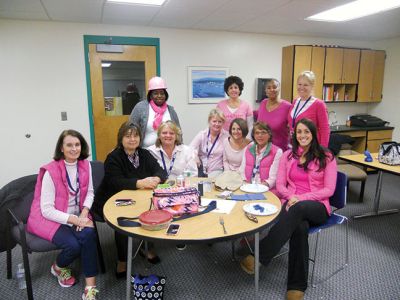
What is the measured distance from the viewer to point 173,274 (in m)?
2.34

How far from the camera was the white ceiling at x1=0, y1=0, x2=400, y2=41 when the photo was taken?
308 centimetres

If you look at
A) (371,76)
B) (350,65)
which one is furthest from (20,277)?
(371,76)

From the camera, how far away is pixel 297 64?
464cm

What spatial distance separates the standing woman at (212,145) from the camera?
9.35 feet

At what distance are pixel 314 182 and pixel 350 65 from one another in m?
3.69

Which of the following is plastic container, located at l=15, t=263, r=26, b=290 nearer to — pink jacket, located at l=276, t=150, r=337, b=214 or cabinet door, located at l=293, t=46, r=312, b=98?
pink jacket, located at l=276, t=150, r=337, b=214

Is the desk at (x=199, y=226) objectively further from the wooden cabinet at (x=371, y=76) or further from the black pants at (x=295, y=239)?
the wooden cabinet at (x=371, y=76)

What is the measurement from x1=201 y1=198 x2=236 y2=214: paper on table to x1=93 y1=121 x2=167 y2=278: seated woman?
1.52ft

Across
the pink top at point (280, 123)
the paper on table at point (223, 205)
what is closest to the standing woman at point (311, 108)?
the pink top at point (280, 123)

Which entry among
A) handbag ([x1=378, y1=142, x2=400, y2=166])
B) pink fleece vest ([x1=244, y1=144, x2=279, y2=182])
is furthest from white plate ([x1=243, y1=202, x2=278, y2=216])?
handbag ([x1=378, y1=142, x2=400, y2=166])

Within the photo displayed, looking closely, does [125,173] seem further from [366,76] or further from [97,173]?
[366,76]

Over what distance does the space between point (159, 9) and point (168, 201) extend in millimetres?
2424

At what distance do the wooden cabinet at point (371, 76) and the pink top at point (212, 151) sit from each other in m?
3.60

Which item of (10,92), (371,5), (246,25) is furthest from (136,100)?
(371,5)
